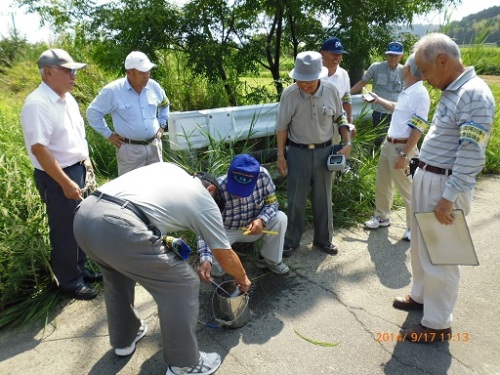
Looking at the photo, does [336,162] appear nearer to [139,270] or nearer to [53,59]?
[139,270]

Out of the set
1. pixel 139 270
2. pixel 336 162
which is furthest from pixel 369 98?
pixel 139 270

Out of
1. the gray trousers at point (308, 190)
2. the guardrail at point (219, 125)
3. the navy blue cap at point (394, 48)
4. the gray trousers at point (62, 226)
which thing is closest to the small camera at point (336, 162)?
the gray trousers at point (308, 190)

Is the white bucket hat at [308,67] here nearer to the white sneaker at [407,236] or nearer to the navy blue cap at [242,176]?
the navy blue cap at [242,176]

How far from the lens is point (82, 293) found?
10.2 ft

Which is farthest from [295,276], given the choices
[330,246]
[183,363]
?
[183,363]

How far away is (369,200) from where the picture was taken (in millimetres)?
4781

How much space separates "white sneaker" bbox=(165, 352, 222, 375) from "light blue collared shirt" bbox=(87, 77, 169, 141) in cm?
222

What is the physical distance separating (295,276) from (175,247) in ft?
5.29

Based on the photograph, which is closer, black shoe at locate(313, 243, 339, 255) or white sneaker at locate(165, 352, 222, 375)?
white sneaker at locate(165, 352, 222, 375)

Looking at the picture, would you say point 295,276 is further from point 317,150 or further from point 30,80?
point 30,80

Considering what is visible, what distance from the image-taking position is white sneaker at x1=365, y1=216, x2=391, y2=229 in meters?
4.32

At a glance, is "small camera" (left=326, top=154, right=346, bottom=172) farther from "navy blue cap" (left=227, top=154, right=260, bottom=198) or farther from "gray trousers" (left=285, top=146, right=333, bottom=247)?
"navy blue cap" (left=227, top=154, right=260, bottom=198)

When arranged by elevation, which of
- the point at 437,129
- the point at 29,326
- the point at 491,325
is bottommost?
the point at 491,325

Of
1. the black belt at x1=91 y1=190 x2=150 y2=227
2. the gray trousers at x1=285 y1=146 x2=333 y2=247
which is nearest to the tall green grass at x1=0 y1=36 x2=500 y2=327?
the gray trousers at x1=285 y1=146 x2=333 y2=247
